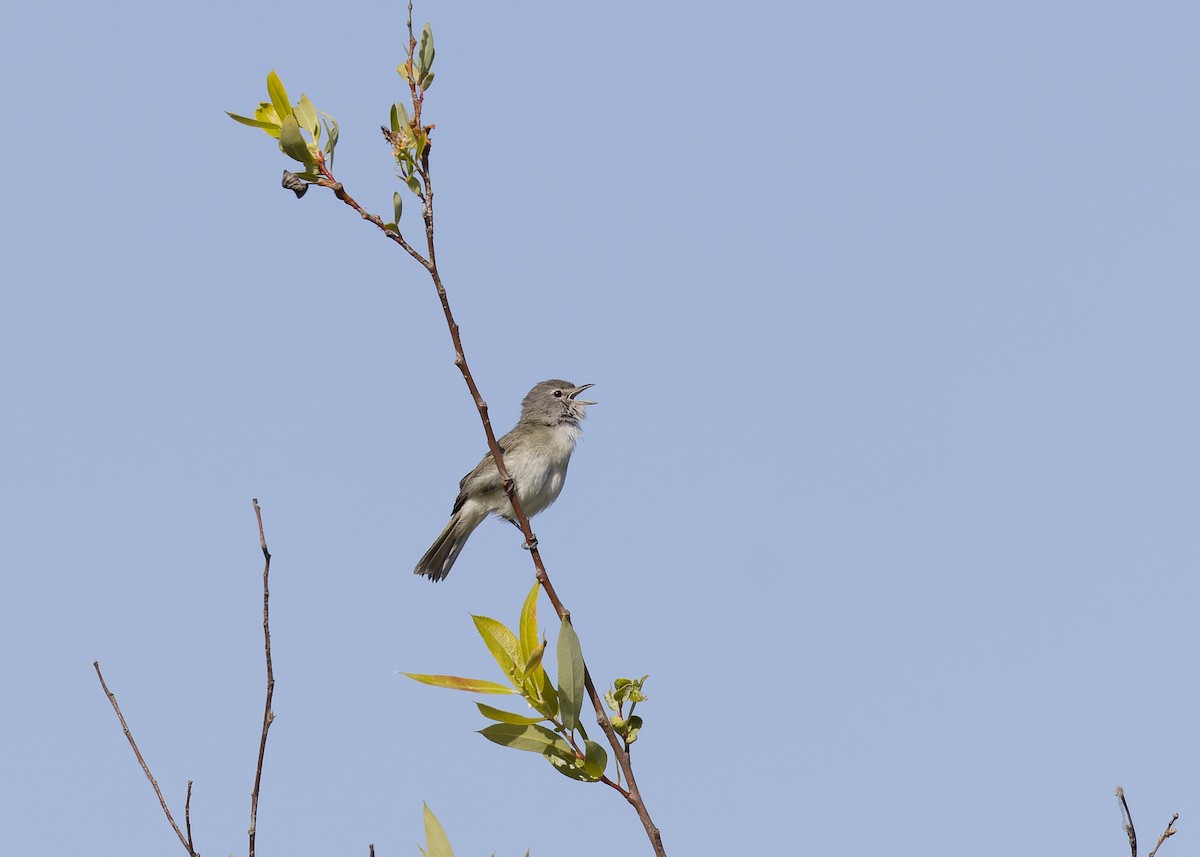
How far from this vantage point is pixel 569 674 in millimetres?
2857

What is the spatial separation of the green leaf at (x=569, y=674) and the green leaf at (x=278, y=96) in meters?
1.80

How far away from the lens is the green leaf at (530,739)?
9.70 feet

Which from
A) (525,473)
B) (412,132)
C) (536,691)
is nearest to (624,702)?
(536,691)

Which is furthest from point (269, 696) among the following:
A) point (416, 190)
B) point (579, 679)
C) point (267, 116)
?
point (267, 116)

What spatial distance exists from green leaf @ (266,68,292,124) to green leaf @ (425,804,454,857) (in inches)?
79.1

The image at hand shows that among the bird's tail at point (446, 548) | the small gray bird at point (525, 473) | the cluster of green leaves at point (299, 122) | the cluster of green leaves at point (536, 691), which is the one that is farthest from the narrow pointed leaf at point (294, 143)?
the bird's tail at point (446, 548)

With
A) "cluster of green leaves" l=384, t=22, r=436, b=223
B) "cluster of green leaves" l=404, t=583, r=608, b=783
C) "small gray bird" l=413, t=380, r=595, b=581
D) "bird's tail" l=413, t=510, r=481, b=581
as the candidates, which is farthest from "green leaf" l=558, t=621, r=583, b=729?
"bird's tail" l=413, t=510, r=481, b=581

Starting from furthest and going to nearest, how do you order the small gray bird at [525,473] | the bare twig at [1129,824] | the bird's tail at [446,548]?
the bird's tail at [446,548]
the small gray bird at [525,473]
the bare twig at [1129,824]

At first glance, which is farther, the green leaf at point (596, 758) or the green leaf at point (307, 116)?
the green leaf at point (307, 116)

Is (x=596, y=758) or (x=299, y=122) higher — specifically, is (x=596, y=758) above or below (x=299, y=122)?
below

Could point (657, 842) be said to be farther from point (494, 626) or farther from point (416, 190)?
point (416, 190)

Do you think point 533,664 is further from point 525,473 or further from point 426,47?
point 525,473

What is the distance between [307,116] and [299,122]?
0.10 ft

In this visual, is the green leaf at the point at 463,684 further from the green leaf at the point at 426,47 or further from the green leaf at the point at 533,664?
the green leaf at the point at 426,47
